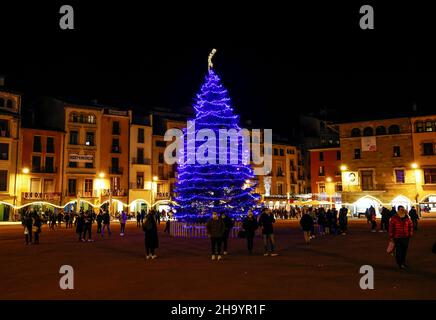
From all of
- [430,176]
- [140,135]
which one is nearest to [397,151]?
[430,176]

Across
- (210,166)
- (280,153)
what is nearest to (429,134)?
(280,153)

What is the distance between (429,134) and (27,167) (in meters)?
47.8

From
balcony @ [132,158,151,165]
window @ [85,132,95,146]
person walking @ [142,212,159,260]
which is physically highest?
window @ [85,132,95,146]

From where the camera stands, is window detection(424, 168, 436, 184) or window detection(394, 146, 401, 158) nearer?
window detection(424, 168, 436, 184)

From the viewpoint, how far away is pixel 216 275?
10.6m

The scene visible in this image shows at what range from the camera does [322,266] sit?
1192cm

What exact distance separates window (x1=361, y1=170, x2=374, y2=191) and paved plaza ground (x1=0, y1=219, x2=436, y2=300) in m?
40.0

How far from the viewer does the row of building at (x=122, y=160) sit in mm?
50344

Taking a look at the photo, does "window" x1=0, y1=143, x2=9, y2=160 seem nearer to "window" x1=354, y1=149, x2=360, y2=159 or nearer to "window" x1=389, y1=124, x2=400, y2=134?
"window" x1=354, y1=149, x2=360, y2=159

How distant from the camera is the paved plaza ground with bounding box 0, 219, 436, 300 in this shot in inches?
330

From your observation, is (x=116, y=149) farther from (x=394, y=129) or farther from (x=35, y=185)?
(x=394, y=129)

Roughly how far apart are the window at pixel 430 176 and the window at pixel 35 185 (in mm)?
45886

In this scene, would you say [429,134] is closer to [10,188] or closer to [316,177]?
[316,177]

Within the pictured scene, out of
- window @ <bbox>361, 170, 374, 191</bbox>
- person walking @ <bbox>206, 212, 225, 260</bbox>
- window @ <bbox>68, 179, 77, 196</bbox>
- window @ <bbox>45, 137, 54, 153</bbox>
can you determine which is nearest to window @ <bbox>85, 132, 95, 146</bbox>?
window @ <bbox>45, 137, 54, 153</bbox>
